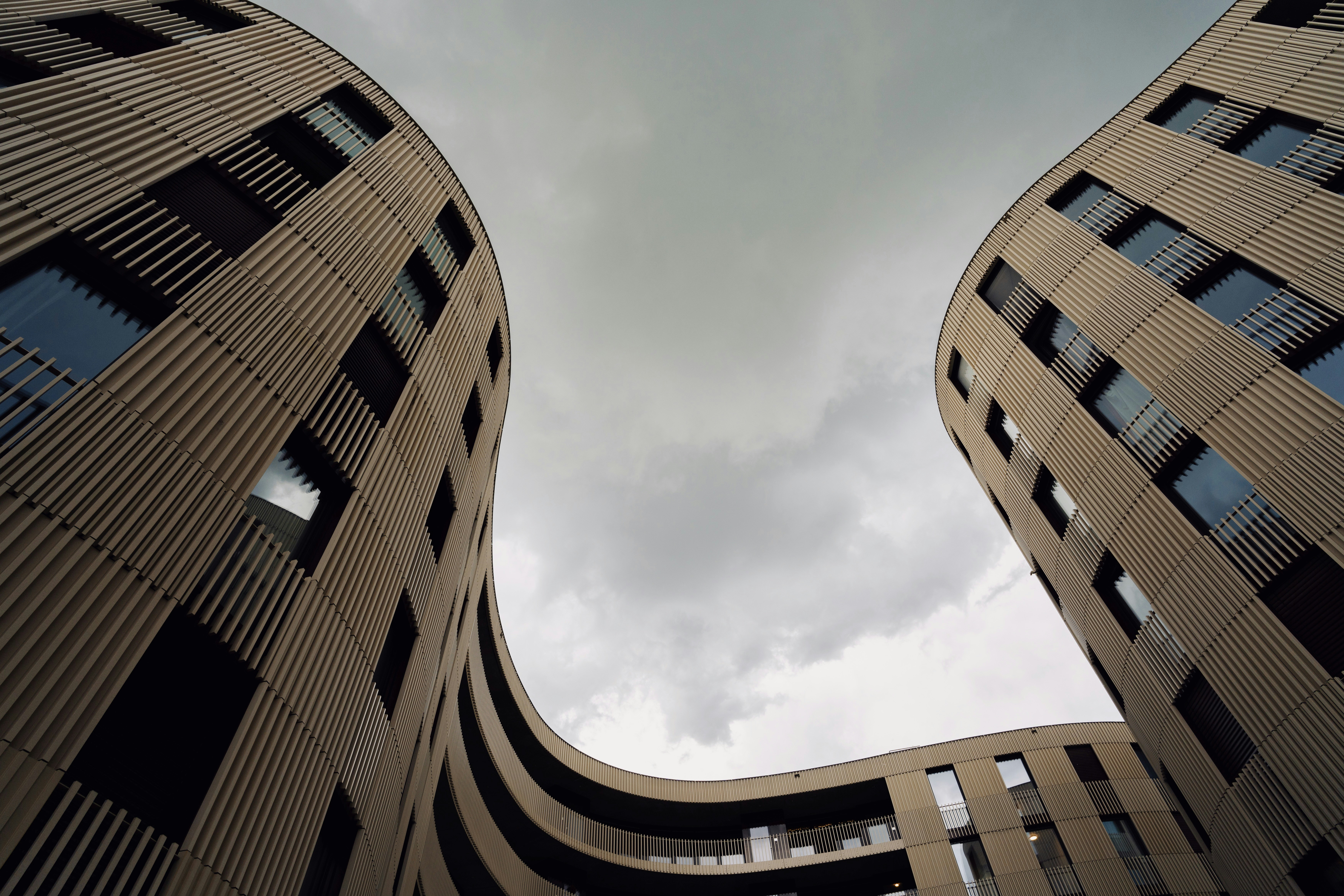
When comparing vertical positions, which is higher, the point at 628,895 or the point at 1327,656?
the point at 628,895

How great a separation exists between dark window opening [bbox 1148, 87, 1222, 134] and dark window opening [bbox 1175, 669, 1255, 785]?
13245mm

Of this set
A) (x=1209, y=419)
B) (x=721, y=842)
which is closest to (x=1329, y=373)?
(x=1209, y=419)

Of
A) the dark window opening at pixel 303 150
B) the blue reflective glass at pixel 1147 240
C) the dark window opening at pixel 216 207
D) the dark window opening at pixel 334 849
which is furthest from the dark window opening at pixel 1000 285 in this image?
the dark window opening at pixel 334 849

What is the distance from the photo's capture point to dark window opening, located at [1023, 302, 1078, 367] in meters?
16.8

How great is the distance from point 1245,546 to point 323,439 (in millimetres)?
15578

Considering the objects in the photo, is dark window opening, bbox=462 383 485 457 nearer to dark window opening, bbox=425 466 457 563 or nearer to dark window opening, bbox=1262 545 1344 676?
dark window opening, bbox=425 466 457 563

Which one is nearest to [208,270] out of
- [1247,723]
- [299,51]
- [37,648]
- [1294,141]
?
[37,648]

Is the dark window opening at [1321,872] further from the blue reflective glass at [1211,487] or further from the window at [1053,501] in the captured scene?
the window at [1053,501]

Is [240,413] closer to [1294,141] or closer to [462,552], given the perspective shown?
[462,552]

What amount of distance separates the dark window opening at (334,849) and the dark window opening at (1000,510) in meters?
18.4

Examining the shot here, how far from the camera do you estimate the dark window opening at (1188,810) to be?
548 inches

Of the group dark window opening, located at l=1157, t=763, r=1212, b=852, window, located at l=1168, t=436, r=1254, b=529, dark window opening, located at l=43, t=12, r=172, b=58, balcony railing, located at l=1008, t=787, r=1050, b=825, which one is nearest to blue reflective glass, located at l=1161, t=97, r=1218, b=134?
window, located at l=1168, t=436, r=1254, b=529

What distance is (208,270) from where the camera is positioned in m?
8.98

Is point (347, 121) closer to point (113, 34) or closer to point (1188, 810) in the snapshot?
point (113, 34)
